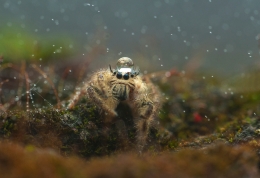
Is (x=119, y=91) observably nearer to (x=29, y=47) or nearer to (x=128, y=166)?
(x=128, y=166)

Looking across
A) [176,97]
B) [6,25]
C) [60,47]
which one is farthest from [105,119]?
[6,25]

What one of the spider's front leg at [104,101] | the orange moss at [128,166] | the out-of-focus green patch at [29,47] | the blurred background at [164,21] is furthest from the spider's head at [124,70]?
the blurred background at [164,21]

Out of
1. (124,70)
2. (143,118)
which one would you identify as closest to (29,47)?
(124,70)

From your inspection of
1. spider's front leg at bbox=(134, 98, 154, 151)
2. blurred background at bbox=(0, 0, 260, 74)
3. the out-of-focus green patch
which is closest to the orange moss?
spider's front leg at bbox=(134, 98, 154, 151)

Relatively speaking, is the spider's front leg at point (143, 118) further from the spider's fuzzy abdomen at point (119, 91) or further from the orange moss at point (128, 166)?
the orange moss at point (128, 166)

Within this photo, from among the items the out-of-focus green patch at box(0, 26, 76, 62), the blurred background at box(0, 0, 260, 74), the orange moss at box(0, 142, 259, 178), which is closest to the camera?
the orange moss at box(0, 142, 259, 178)

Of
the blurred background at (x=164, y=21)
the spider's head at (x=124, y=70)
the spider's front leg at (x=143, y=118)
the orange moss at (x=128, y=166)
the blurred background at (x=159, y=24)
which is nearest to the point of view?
the orange moss at (x=128, y=166)

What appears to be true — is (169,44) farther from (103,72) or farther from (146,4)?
(103,72)

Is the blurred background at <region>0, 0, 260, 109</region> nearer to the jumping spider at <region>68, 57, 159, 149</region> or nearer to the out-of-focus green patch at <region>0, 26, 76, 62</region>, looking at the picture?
the out-of-focus green patch at <region>0, 26, 76, 62</region>
